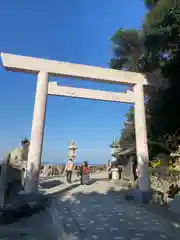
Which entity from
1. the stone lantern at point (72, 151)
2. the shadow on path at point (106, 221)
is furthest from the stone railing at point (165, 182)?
the stone lantern at point (72, 151)

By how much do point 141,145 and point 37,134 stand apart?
417cm

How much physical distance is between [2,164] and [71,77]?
13.9ft

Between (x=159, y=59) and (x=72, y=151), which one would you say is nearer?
(x=159, y=59)

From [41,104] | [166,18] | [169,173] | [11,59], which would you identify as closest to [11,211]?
[41,104]

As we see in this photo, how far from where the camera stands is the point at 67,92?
29.7ft

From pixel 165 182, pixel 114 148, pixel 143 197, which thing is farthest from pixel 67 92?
pixel 114 148

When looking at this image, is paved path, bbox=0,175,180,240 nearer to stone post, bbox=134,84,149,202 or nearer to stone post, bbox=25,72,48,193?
stone post, bbox=134,84,149,202

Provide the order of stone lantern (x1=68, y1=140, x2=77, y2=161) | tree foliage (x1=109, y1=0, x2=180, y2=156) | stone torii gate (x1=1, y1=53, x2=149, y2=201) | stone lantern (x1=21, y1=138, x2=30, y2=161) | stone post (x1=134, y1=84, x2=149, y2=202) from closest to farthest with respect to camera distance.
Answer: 1. stone torii gate (x1=1, y1=53, x2=149, y2=201)
2. tree foliage (x1=109, y1=0, x2=180, y2=156)
3. stone post (x1=134, y1=84, x2=149, y2=202)
4. stone lantern (x1=21, y1=138, x2=30, y2=161)
5. stone lantern (x1=68, y1=140, x2=77, y2=161)

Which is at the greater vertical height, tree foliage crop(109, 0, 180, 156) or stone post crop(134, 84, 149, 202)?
tree foliage crop(109, 0, 180, 156)

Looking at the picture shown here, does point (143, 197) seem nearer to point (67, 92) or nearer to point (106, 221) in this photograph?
point (106, 221)

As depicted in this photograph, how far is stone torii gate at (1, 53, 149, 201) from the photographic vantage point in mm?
7863

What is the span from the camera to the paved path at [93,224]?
4.71 meters

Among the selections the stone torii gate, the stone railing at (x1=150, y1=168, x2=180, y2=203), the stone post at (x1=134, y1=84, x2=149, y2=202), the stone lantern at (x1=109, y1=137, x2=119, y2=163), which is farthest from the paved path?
the stone lantern at (x1=109, y1=137, x2=119, y2=163)

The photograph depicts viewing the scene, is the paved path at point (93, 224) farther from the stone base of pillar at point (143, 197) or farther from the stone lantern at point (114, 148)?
the stone lantern at point (114, 148)
